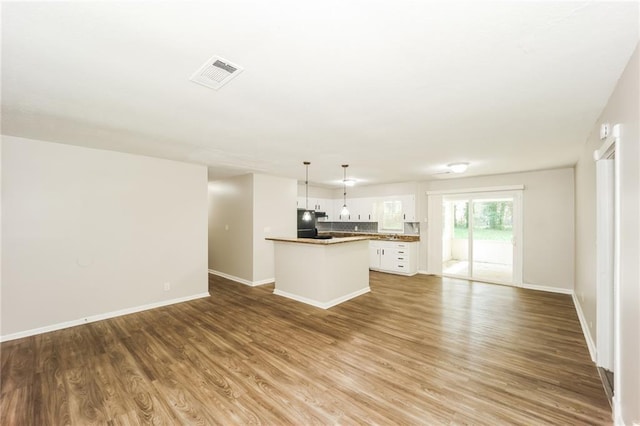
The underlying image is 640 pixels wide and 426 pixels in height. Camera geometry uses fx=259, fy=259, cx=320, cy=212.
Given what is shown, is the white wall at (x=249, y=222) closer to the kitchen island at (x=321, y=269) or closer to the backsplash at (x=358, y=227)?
the kitchen island at (x=321, y=269)

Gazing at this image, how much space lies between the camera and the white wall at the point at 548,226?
5344mm

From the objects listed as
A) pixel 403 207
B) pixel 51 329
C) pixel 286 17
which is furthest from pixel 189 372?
pixel 403 207

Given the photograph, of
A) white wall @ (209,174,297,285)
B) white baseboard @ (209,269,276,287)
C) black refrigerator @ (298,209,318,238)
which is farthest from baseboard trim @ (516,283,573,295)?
white baseboard @ (209,269,276,287)

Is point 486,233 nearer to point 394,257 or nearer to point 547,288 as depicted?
point 547,288

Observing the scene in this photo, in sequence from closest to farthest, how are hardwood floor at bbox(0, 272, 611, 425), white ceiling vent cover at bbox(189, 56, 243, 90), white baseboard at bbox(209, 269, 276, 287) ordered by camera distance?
white ceiling vent cover at bbox(189, 56, 243, 90) < hardwood floor at bbox(0, 272, 611, 425) < white baseboard at bbox(209, 269, 276, 287)

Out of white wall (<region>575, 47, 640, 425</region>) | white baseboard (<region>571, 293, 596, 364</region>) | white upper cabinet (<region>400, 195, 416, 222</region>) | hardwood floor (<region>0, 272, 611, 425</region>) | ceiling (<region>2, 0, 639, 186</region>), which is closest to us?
ceiling (<region>2, 0, 639, 186</region>)

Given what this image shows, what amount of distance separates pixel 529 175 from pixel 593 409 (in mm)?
5049

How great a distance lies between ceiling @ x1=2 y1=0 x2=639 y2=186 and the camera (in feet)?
4.35

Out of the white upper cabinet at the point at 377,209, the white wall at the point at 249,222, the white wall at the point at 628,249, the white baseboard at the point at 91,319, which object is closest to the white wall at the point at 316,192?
the white upper cabinet at the point at 377,209

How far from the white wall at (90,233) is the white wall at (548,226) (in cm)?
705

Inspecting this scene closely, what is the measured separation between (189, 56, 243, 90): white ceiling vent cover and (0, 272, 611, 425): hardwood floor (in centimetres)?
259

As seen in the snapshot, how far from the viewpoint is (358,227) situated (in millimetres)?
8633

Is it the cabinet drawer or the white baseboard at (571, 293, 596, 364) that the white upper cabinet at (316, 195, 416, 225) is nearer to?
the cabinet drawer

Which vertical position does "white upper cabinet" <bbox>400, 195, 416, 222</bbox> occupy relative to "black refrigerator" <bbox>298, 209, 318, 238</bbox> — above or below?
above
